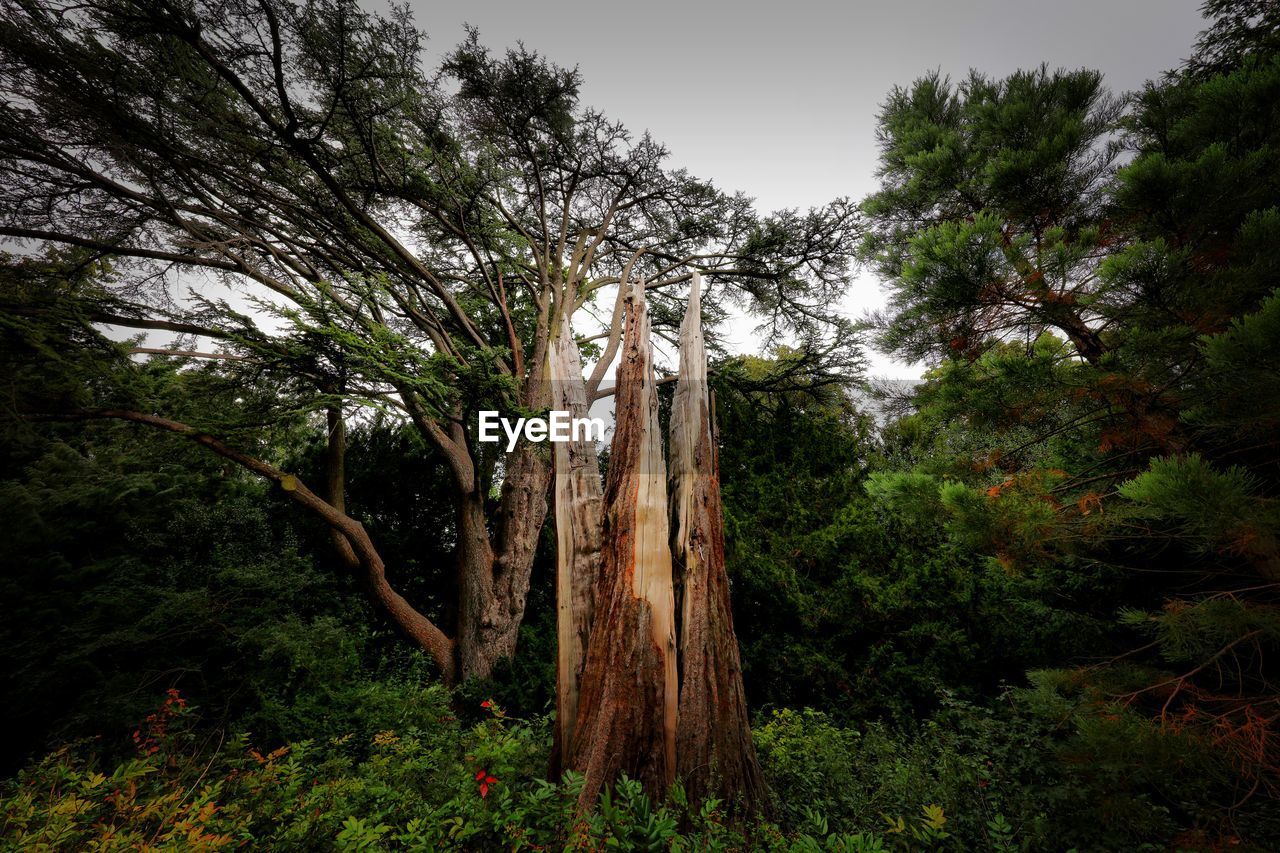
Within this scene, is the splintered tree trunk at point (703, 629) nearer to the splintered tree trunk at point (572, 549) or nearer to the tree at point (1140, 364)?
the splintered tree trunk at point (572, 549)

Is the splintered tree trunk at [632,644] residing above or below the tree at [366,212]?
below

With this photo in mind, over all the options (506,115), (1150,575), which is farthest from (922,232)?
(506,115)

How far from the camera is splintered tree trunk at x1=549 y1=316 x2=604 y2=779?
290 cm

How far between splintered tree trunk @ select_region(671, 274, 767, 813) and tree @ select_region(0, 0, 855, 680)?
5.57 ft

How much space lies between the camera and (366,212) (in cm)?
561

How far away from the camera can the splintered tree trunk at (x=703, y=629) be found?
2.60 m

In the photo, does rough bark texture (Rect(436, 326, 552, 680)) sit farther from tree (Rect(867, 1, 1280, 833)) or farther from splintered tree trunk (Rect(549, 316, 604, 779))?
tree (Rect(867, 1, 1280, 833))

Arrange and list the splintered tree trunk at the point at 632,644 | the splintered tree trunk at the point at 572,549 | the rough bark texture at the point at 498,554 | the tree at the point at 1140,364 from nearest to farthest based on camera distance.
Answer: the tree at the point at 1140,364
the splintered tree trunk at the point at 632,644
the splintered tree trunk at the point at 572,549
the rough bark texture at the point at 498,554

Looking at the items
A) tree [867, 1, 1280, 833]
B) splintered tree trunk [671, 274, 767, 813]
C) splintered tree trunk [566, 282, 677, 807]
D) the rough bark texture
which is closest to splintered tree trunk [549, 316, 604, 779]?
splintered tree trunk [566, 282, 677, 807]

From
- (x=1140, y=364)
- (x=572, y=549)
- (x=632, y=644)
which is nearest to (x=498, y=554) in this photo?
(x=572, y=549)

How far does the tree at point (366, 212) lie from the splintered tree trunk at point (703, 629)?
5.57 feet

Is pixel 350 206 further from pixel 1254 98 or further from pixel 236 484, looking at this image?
pixel 1254 98

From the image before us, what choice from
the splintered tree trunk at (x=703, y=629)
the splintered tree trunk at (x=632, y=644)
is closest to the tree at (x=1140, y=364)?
the splintered tree trunk at (x=703, y=629)

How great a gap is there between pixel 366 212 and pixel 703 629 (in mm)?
6651
